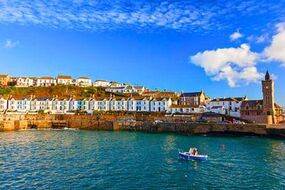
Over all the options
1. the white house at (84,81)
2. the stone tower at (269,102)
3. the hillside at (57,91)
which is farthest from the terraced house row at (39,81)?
the stone tower at (269,102)

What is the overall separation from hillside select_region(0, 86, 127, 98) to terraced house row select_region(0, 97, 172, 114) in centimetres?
1530

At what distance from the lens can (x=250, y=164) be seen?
3559 centimetres

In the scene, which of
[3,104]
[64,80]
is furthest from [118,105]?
[64,80]

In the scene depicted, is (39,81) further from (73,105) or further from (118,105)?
(118,105)

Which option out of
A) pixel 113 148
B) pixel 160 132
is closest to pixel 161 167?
pixel 113 148

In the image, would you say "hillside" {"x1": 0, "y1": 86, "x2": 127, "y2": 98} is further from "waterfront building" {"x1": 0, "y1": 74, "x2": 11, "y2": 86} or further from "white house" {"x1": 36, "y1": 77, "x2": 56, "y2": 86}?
"waterfront building" {"x1": 0, "y1": 74, "x2": 11, "y2": 86}

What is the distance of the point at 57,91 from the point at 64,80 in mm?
19207

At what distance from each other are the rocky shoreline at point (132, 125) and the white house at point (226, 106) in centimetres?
1731

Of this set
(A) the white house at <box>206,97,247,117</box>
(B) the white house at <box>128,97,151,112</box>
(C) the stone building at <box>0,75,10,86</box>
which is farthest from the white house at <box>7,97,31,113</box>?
(A) the white house at <box>206,97,247,117</box>

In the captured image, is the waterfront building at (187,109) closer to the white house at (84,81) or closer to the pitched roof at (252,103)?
the pitched roof at (252,103)

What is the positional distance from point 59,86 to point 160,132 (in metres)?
79.5

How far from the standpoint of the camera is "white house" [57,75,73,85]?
494ft

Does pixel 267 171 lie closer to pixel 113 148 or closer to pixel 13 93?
pixel 113 148

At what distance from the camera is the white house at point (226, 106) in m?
88.4
